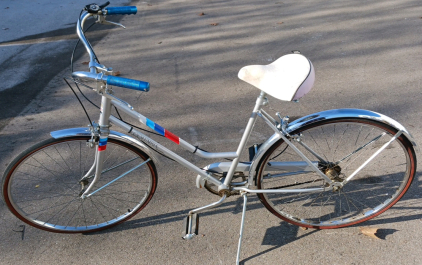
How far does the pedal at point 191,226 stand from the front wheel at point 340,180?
47 centimetres

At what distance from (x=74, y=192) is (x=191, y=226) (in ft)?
3.33

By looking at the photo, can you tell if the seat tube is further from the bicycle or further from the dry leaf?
the dry leaf

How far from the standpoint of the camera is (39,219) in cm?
258

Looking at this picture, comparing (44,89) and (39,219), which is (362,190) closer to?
(39,219)

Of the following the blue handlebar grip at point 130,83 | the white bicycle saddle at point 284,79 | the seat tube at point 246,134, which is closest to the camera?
the blue handlebar grip at point 130,83

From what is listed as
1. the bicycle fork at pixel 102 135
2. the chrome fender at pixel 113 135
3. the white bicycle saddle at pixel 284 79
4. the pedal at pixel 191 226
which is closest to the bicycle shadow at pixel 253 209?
the pedal at pixel 191 226

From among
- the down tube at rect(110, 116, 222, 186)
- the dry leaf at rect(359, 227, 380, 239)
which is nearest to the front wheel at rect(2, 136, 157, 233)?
the down tube at rect(110, 116, 222, 186)

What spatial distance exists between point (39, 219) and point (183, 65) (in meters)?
2.86

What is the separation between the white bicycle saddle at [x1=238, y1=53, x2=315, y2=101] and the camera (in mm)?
1884

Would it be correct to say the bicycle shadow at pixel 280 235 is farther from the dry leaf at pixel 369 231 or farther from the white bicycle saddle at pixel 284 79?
the white bicycle saddle at pixel 284 79

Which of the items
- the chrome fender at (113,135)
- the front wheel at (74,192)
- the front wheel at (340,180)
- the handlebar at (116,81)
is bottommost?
the front wheel at (74,192)

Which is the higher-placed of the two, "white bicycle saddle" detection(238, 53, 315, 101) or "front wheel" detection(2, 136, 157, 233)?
"white bicycle saddle" detection(238, 53, 315, 101)


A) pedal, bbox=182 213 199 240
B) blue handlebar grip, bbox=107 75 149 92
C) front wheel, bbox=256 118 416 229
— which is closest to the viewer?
blue handlebar grip, bbox=107 75 149 92

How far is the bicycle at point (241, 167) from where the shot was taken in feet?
6.42
